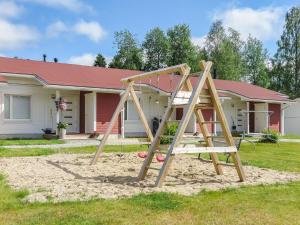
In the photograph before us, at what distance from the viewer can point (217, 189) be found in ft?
23.9

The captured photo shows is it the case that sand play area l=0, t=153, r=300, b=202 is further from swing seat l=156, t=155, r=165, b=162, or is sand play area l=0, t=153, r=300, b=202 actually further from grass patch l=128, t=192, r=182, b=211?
grass patch l=128, t=192, r=182, b=211

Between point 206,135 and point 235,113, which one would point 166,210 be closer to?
point 206,135

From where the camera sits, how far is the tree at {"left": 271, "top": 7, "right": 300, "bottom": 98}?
50.8m

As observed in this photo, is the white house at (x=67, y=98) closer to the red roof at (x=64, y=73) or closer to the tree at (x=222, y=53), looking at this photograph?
the red roof at (x=64, y=73)

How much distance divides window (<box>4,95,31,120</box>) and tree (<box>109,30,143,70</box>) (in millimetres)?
31740

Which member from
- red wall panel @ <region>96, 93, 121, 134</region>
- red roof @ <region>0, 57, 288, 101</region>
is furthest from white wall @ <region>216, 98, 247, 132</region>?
red wall panel @ <region>96, 93, 121, 134</region>

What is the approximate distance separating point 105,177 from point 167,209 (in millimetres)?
3095

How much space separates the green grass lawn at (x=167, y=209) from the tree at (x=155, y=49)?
48.6m

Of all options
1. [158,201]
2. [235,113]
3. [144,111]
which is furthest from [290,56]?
[158,201]

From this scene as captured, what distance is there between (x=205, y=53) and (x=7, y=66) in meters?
38.4

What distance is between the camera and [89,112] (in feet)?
73.4

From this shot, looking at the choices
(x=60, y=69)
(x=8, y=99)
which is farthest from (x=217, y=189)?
(x=60, y=69)

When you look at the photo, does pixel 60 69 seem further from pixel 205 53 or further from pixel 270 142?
pixel 205 53

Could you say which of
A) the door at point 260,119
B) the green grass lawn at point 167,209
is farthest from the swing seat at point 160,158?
the door at point 260,119
